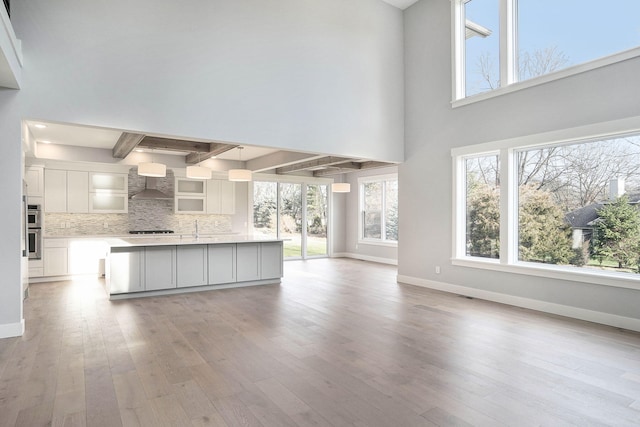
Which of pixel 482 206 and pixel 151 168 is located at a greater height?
pixel 151 168

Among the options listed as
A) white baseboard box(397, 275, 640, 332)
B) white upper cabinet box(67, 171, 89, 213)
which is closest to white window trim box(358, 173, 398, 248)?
white baseboard box(397, 275, 640, 332)

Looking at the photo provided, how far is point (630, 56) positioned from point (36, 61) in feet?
21.1

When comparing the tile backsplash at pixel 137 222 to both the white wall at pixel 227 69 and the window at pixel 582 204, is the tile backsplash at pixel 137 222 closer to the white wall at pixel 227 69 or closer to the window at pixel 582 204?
the white wall at pixel 227 69

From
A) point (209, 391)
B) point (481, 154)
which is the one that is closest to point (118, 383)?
point (209, 391)

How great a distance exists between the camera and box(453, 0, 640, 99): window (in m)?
4.27

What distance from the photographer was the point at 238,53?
16.4ft

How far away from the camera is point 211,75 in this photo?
4777 millimetres

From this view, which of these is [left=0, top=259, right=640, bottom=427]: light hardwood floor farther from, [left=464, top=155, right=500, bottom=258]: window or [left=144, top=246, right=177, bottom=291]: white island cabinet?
[left=464, top=155, right=500, bottom=258]: window

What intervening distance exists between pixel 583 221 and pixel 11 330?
6.67 metres

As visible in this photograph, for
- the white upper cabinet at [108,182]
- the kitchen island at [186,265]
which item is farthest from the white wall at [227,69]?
the white upper cabinet at [108,182]

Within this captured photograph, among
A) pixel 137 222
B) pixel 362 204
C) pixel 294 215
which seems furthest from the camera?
pixel 362 204

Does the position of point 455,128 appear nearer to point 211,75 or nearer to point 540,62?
point 540,62

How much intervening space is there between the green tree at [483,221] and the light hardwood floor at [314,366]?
949mm

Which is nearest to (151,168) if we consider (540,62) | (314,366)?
(314,366)
